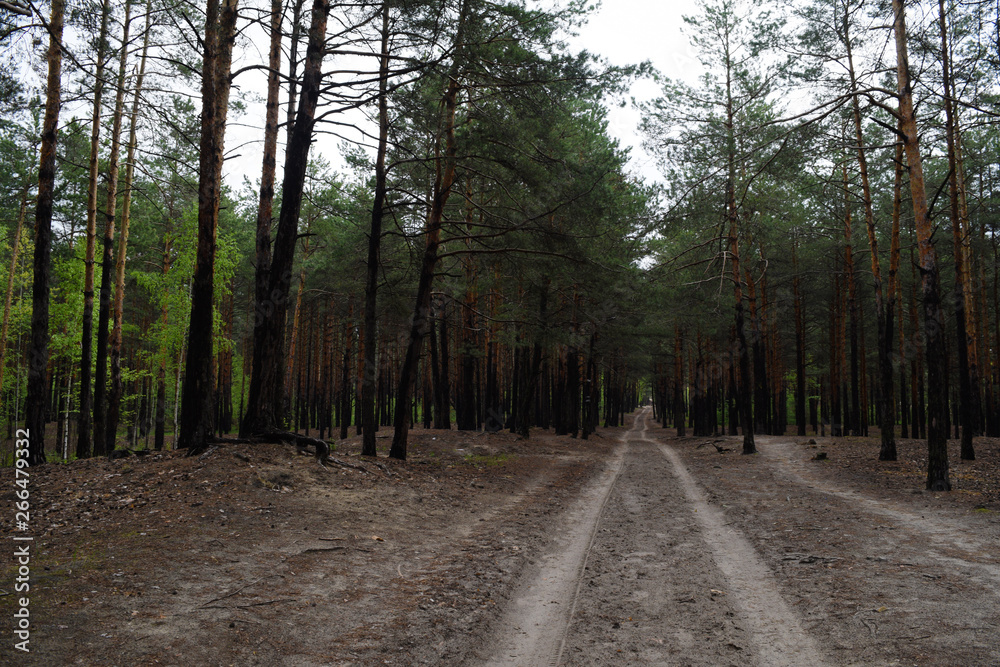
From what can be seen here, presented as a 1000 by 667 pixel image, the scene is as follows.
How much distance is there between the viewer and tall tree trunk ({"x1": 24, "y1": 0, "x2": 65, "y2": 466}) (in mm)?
10539

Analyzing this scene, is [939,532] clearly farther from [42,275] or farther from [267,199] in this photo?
[42,275]

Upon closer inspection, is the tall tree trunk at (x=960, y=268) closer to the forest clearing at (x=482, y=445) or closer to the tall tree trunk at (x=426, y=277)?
the forest clearing at (x=482, y=445)

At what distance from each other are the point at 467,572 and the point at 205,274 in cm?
678

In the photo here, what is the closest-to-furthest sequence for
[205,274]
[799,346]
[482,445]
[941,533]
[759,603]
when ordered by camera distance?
[759,603]
[941,533]
[205,274]
[482,445]
[799,346]

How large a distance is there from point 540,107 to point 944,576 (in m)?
9.86

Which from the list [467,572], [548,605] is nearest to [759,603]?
[548,605]

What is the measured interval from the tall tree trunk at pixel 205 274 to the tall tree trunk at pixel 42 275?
3.52 m

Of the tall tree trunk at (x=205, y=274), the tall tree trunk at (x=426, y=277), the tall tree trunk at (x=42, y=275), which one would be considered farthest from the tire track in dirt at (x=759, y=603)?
the tall tree trunk at (x=42, y=275)

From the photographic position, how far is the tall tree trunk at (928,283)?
33.0 ft

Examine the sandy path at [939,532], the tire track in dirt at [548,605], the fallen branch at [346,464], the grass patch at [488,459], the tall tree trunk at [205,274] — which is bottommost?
the grass patch at [488,459]

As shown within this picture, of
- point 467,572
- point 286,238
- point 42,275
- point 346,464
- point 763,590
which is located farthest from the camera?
point 42,275

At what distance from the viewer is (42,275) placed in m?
10.9

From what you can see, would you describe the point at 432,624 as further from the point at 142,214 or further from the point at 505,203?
the point at 142,214

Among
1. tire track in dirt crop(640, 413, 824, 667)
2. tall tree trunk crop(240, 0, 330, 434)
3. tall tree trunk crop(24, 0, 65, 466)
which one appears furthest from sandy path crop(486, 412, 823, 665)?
tall tree trunk crop(24, 0, 65, 466)
